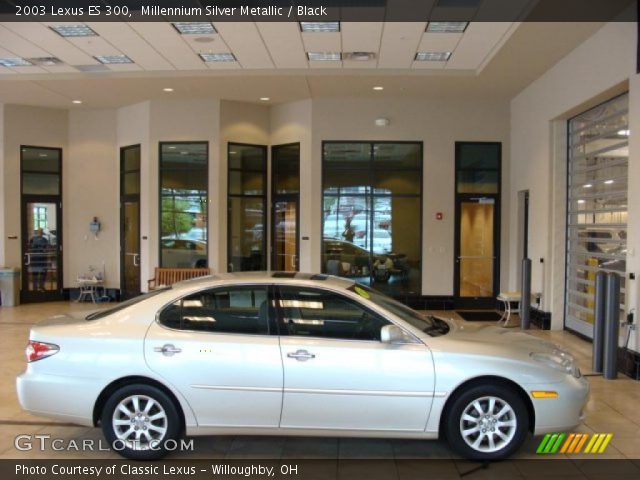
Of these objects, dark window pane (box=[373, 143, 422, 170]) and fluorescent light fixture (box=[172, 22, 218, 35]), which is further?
dark window pane (box=[373, 143, 422, 170])

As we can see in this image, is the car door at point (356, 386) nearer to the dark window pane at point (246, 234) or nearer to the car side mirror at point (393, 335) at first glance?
the car side mirror at point (393, 335)

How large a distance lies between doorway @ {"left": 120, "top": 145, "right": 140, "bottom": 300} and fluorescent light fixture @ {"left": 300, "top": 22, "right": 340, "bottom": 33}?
19.8ft

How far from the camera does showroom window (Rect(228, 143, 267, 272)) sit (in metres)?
12.0

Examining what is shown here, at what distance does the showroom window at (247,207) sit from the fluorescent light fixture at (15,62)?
4044mm

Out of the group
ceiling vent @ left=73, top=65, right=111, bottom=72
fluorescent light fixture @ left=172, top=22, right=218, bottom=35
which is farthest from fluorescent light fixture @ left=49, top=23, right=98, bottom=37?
ceiling vent @ left=73, top=65, right=111, bottom=72

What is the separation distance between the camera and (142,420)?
3863 millimetres

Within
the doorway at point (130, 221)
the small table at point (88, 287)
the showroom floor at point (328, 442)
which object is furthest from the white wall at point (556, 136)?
the small table at point (88, 287)

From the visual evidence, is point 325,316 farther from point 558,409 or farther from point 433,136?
point 433,136

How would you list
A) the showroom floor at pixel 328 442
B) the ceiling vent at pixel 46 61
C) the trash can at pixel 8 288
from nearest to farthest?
the showroom floor at pixel 328 442 → the ceiling vent at pixel 46 61 → the trash can at pixel 8 288

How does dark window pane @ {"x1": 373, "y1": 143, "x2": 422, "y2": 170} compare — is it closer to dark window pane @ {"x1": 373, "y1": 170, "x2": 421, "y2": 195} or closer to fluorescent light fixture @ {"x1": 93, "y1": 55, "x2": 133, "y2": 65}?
dark window pane @ {"x1": 373, "y1": 170, "x2": 421, "y2": 195}

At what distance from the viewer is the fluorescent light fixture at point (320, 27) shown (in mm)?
7539

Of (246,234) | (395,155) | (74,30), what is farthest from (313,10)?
(246,234)

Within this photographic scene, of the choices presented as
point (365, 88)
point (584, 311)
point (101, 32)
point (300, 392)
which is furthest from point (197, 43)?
point (584, 311)

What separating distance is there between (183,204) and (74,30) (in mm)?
4634
